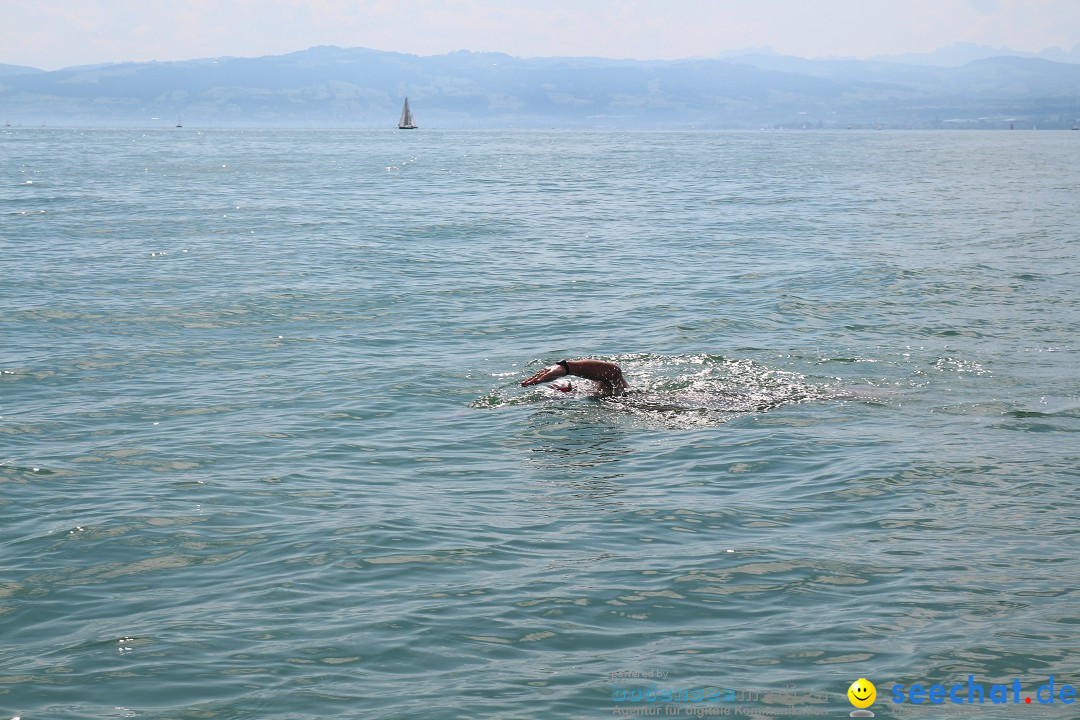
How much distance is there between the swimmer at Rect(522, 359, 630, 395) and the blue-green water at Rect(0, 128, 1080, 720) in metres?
0.35

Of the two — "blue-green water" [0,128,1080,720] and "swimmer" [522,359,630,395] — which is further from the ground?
"swimmer" [522,359,630,395]

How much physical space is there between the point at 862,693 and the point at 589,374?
828 centimetres

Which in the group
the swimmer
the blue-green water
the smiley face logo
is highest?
the swimmer

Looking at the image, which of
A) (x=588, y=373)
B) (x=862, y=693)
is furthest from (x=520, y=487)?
(x=862, y=693)

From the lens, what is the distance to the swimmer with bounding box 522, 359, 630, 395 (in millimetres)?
14930

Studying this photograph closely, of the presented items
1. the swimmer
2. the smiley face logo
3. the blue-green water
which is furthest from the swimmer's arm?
the smiley face logo

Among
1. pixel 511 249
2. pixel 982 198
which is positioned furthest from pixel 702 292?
pixel 982 198

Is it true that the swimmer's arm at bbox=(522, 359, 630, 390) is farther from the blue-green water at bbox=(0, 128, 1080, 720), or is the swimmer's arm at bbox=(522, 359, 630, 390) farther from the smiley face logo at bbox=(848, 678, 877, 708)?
the smiley face logo at bbox=(848, 678, 877, 708)

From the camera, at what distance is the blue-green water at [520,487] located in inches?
338

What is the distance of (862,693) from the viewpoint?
802cm

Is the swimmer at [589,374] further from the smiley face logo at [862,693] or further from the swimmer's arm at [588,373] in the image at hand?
the smiley face logo at [862,693]

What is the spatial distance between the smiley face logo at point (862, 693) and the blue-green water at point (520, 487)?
11cm

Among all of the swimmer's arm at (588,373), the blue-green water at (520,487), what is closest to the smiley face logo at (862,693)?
the blue-green water at (520,487)

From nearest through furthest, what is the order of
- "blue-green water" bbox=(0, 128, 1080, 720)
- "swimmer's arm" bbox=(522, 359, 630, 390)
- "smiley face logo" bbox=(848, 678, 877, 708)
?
"smiley face logo" bbox=(848, 678, 877, 708) → "blue-green water" bbox=(0, 128, 1080, 720) → "swimmer's arm" bbox=(522, 359, 630, 390)
